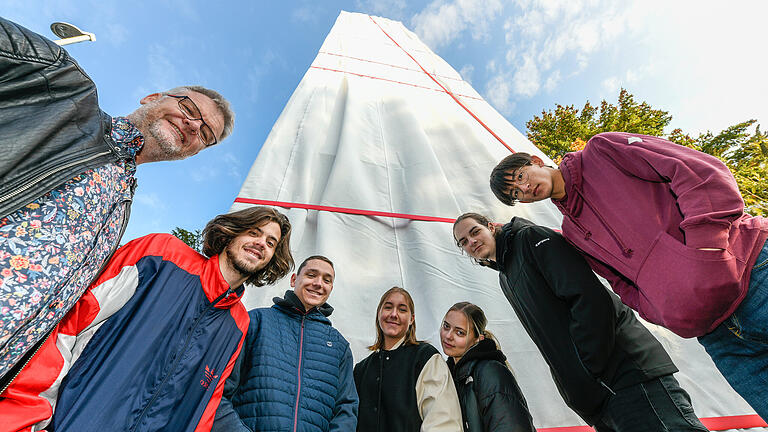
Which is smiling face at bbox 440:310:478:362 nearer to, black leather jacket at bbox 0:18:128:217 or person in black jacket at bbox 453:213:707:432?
person in black jacket at bbox 453:213:707:432

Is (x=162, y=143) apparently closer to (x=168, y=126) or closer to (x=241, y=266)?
(x=168, y=126)

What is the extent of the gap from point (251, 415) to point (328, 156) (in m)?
2.30

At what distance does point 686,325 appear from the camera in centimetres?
75

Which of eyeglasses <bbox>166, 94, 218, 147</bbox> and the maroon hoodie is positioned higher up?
eyeglasses <bbox>166, 94, 218, 147</bbox>

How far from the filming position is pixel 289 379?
1066 mm

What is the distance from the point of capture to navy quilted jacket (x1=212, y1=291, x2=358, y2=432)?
3.24 ft

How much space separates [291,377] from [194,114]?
878 millimetres

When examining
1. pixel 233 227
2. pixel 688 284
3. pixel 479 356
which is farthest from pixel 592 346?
pixel 233 227

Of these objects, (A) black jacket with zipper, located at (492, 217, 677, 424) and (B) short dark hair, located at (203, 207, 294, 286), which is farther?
(B) short dark hair, located at (203, 207, 294, 286)

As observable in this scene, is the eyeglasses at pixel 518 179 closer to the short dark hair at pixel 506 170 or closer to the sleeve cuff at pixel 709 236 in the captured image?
the short dark hair at pixel 506 170

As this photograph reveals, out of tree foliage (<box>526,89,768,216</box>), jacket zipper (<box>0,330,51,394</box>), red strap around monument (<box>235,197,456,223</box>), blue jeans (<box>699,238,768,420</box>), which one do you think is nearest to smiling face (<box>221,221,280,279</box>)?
jacket zipper (<box>0,330,51,394</box>)

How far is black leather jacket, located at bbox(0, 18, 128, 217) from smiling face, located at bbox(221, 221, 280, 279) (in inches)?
20.1

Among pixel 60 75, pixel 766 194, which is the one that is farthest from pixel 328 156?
pixel 766 194

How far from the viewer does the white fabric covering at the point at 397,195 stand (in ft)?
6.07
